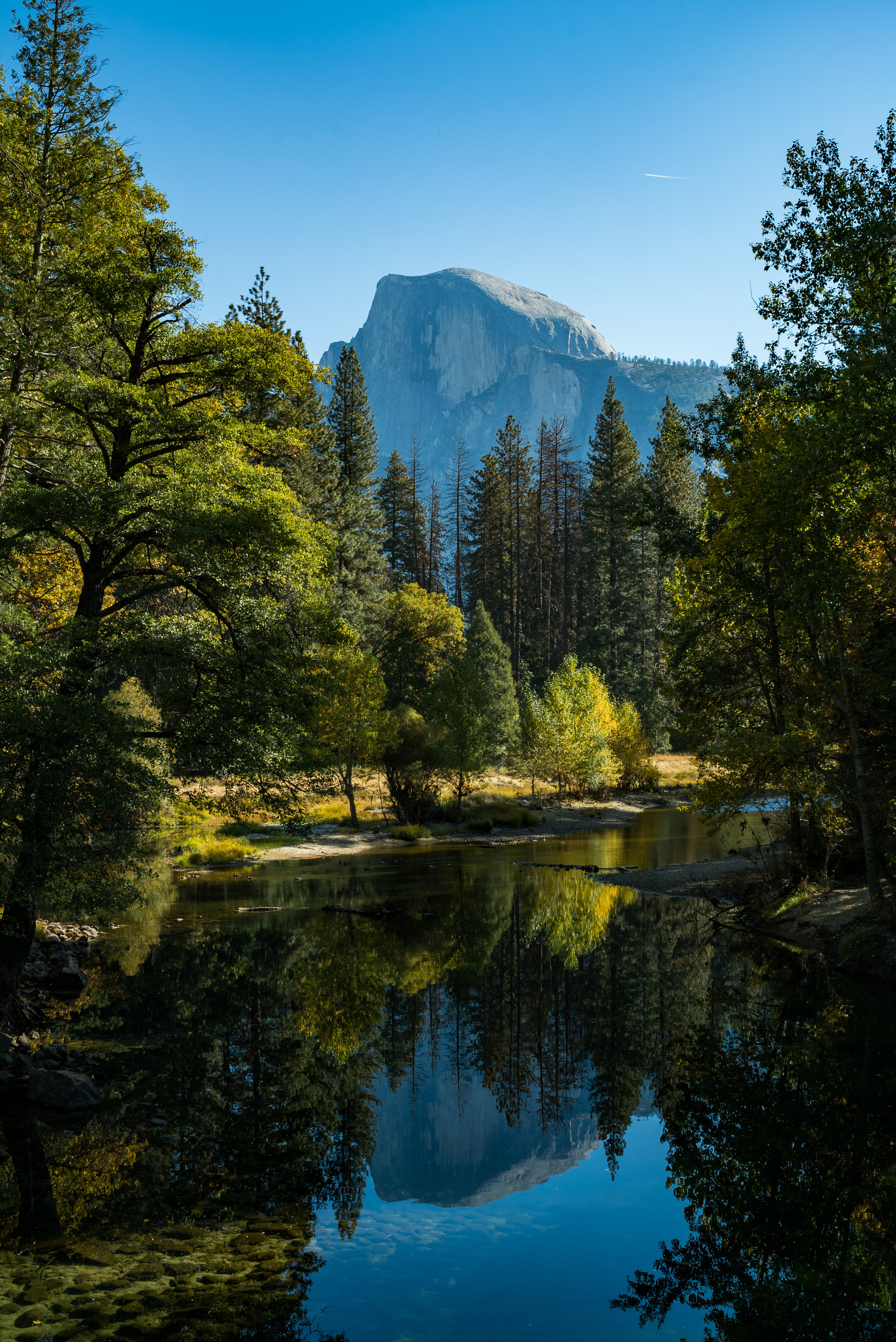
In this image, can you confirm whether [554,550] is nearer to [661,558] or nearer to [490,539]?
[490,539]

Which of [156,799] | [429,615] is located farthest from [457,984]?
[429,615]

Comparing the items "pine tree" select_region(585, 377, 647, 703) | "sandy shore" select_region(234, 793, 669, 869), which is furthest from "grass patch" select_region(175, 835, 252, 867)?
"pine tree" select_region(585, 377, 647, 703)

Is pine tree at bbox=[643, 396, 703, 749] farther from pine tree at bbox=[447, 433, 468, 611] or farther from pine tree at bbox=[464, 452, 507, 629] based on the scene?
pine tree at bbox=[447, 433, 468, 611]

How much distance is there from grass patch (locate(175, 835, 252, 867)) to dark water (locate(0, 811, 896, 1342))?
16.3 meters

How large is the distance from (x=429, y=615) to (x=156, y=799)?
152 feet

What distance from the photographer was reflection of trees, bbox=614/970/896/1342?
6391 millimetres

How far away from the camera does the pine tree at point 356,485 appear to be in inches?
2167

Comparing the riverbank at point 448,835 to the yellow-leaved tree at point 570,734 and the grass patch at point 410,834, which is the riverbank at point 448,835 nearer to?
the grass patch at point 410,834

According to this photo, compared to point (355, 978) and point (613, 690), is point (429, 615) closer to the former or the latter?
point (613, 690)

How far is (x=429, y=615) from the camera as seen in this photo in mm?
57844

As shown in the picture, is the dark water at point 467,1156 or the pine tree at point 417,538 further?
the pine tree at point 417,538

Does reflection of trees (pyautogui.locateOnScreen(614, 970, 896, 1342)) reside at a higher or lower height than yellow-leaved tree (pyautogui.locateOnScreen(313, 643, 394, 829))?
lower

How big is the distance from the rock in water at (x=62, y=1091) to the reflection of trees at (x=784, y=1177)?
22.8 feet

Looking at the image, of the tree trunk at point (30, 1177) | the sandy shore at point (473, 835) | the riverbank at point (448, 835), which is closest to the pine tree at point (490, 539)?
the riverbank at point (448, 835)
